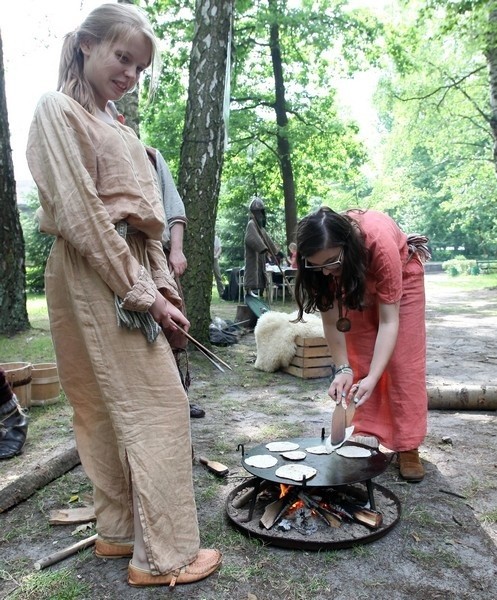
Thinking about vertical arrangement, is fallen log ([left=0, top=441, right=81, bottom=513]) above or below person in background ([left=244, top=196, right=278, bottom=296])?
below

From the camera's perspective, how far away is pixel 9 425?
3.54m

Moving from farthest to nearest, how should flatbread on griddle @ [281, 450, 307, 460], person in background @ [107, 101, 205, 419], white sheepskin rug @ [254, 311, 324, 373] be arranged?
white sheepskin rug @ [254, 311, 324, 373], person in background @ [107, 101, 205, 419], flatbread on griddle @ [281, 450, 307, 460]

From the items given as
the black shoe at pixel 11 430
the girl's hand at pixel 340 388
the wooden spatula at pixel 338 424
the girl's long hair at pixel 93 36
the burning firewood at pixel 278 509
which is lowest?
the burning firewood at pixel 278 509

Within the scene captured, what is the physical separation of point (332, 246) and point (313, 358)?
11.4ft

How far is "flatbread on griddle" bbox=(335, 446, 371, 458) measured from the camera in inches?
110

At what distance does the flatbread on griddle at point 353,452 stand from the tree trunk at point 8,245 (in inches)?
226

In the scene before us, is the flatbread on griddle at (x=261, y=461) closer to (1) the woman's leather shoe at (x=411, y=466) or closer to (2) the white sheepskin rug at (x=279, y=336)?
(1) the woman's leather shoe at (x=411, y=466)

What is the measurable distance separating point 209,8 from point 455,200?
23.6m

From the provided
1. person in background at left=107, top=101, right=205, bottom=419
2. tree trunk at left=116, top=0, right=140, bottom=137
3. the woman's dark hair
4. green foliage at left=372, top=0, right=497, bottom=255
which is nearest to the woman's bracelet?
the woman's dark hair

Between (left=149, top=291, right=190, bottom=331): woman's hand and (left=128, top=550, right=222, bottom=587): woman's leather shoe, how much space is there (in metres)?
0.92

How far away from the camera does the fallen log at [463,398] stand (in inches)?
178

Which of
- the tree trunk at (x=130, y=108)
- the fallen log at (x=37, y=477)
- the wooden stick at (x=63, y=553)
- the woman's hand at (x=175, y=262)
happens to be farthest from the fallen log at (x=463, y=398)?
the tree trunk at (x=130, y=108)

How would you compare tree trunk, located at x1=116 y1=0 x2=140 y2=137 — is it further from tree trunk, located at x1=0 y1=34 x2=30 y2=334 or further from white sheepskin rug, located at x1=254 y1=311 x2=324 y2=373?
white sheepskin rug, located at x1=254 y1=311 x2=324 y2=373

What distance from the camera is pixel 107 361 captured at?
1.92 metres
